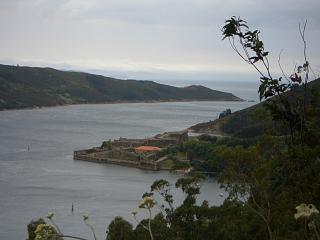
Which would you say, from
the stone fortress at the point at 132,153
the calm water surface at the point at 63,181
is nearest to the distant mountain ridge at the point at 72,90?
the calm water surface at the point at 63,181

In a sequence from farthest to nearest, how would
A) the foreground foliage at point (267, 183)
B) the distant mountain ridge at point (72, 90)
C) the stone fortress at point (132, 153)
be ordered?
1. the distant mountain ridge at point (72, 90)
2. the stone fortress at point (132, 153)
3. the foreground foliage at point (267, 183)

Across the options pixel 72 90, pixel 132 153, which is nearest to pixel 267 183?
pixel 132 153

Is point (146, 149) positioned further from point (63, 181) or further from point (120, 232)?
point (120, 232)

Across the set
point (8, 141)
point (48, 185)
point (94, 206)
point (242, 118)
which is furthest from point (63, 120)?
point (94, 206)

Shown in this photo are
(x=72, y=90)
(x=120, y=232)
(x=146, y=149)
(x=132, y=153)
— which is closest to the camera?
(x=120, y=232)

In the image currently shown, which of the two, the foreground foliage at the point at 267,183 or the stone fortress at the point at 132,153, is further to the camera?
the stone fortress at the point at 132,153

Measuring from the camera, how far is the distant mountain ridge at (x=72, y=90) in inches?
4456

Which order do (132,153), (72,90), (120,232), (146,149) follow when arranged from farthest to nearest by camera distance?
(72,90)
(146,149)
(132,153)
(120,232)

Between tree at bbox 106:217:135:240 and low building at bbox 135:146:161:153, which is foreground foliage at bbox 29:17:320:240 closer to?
tree at bbox 106:217:135:240

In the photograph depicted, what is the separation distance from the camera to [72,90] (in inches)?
5133

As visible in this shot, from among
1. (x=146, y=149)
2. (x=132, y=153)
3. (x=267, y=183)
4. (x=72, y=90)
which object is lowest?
(x=132, y=153)

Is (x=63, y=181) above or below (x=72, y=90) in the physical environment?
below

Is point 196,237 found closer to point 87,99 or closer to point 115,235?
point 115,235

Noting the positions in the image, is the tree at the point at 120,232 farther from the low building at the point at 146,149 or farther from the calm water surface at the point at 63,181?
the low building at the point at 146,149
